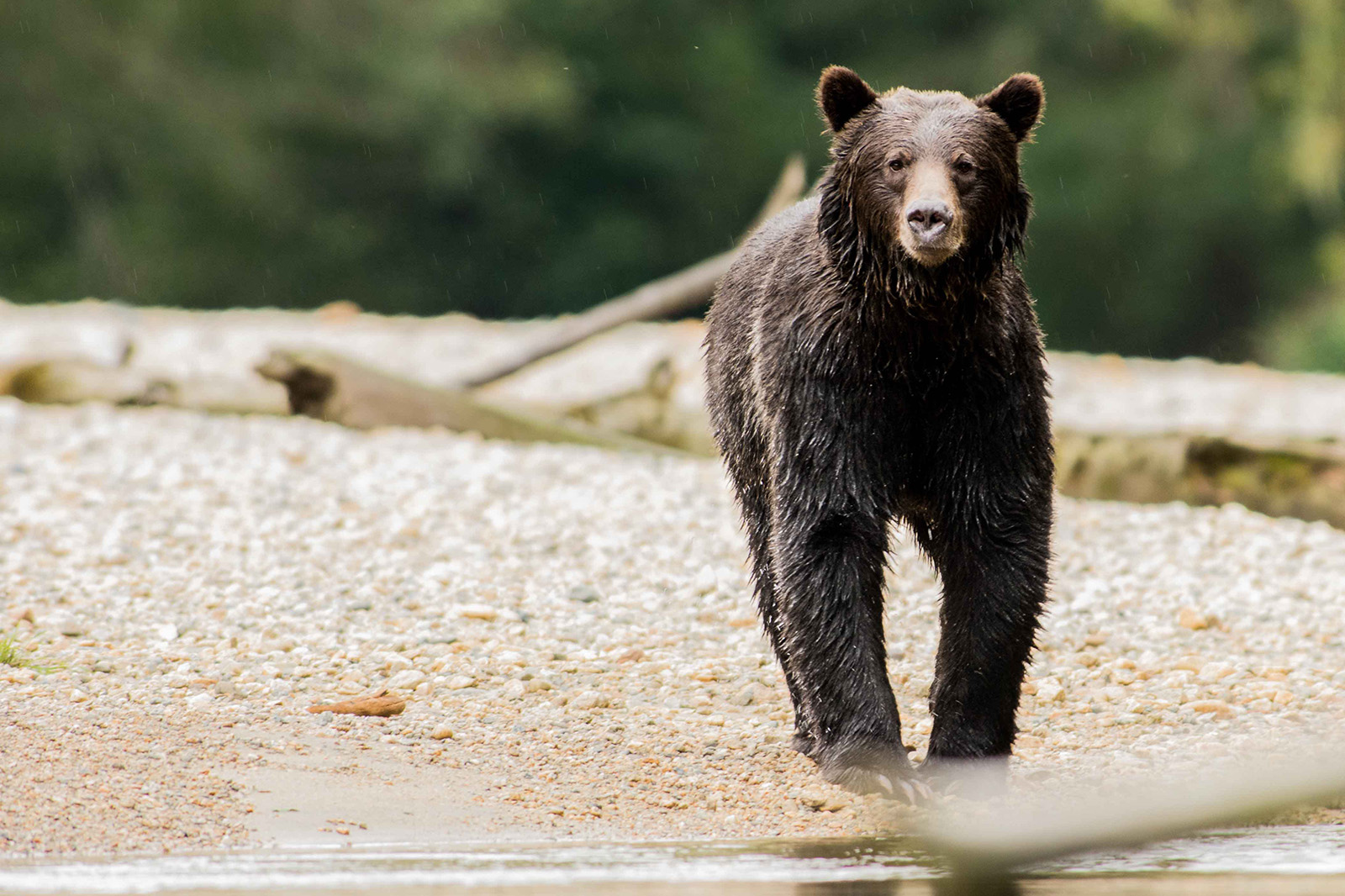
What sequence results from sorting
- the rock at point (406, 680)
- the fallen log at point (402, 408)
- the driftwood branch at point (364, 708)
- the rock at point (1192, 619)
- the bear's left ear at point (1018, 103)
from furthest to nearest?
the fallen log at point (402, 408) → the rock at point (1192, 619) → the rock at point (406, 680) → the driftwood branch at point (364, 708) → the bear's left ear at point (1018, 103)

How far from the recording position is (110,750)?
441 centimetres

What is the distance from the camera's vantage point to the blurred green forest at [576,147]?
2025 cm

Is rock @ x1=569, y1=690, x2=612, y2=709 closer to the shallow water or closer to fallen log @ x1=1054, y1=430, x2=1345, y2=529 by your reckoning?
the shallow water

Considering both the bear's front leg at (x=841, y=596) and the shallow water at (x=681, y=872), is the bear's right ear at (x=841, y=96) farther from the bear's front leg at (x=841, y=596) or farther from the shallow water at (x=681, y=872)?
the shallow water at (x=681, y=872)

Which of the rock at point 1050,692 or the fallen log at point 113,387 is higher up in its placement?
the fallen log at point 113,387

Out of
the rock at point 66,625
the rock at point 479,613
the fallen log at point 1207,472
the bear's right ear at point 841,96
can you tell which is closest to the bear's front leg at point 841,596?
the bear's right ear at point 841,96

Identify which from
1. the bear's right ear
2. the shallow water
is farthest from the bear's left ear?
the shallow water

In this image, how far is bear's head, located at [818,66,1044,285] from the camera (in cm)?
418

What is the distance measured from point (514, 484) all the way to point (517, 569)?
5.02 ft

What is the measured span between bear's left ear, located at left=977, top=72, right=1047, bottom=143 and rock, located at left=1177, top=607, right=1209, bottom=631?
8.37ft

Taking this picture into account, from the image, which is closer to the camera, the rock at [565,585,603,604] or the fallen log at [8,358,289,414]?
the rock at [565,585,603,604]

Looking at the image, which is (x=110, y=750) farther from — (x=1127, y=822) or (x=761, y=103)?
(x=761, y=103)

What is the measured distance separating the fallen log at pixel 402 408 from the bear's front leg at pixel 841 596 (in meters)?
4.97

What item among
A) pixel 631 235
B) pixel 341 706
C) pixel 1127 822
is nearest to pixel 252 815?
pixel 341 706
